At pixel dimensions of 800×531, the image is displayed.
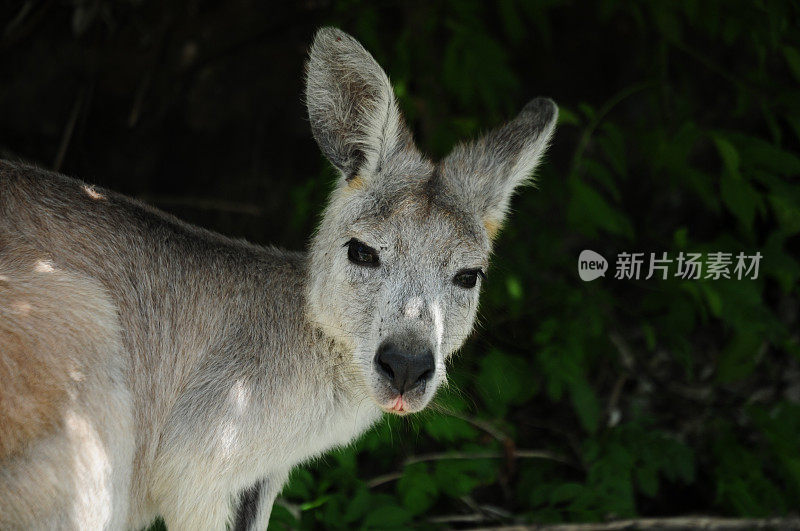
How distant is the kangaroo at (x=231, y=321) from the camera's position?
139 inches

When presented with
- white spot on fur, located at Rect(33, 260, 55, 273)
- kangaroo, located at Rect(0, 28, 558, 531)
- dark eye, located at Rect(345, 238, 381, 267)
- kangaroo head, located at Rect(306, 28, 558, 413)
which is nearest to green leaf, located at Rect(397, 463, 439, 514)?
kangaroo, located at Rect(0, 28, 558, 531)

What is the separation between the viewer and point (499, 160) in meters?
4.50

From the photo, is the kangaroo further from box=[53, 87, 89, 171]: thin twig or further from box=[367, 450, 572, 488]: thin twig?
box=[53, 87, 89, 171]: thin twig

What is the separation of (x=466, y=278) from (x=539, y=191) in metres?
2.30

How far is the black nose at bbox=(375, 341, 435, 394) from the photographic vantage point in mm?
3678

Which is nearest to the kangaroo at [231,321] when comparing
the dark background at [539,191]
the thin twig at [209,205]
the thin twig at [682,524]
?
A: the dark background at [539,191]

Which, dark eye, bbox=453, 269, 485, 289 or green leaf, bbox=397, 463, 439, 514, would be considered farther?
green leaf, bbox=397, 463, 439, 514

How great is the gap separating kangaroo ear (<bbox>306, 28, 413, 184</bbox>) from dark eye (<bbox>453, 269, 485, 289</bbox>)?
2.44ft

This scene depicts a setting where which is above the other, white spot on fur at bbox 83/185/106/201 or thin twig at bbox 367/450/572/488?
white spot on fur at bbox 83/185/106/201

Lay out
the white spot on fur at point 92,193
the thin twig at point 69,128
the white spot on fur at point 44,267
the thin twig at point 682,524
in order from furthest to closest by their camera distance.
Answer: the thin twig at point 69,128 → the thin twig at point 682,524 → the white spot on fur at point 92,193 → the white spot on fur at point 44,267

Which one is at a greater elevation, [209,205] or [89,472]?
[209,205]

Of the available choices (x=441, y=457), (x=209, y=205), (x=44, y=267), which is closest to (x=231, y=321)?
(x=44, y=267)

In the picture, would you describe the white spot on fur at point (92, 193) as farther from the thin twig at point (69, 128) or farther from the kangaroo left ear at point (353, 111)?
the thin twig at point (69, 128)

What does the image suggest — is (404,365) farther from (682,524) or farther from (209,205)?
(209,205)
